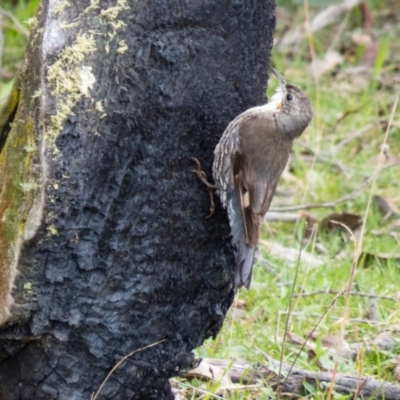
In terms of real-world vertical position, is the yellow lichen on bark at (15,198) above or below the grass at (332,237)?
above

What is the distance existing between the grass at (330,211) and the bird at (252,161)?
47cm

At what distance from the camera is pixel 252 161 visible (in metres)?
3.95

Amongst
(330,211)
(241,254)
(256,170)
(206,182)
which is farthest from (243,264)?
(330,211)

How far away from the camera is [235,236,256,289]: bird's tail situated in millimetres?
3510

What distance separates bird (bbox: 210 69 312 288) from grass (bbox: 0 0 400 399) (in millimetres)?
472

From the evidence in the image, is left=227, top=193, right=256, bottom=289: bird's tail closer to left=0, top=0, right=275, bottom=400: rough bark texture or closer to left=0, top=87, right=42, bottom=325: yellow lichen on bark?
left=0, top=0, right=275, bottom=400: rough bark texture

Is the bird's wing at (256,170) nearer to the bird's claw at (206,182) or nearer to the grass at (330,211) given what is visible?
the bird's claw at (206,182)

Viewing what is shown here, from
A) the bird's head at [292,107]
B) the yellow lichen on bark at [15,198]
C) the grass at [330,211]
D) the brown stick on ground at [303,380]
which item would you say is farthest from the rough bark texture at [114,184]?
the bird's head at [292,107]

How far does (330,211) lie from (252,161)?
2.35 meters

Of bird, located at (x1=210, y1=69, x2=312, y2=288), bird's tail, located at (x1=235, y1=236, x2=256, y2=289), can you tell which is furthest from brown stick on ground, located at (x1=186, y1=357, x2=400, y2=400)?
bird, located at (x1=210, y1=69, x2=312, y2=288)

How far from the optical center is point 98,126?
2.97m

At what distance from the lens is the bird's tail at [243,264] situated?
351cm

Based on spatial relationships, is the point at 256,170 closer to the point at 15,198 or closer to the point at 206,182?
the point at 206,182

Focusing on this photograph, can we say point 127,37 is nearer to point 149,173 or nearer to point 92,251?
point 149,173
